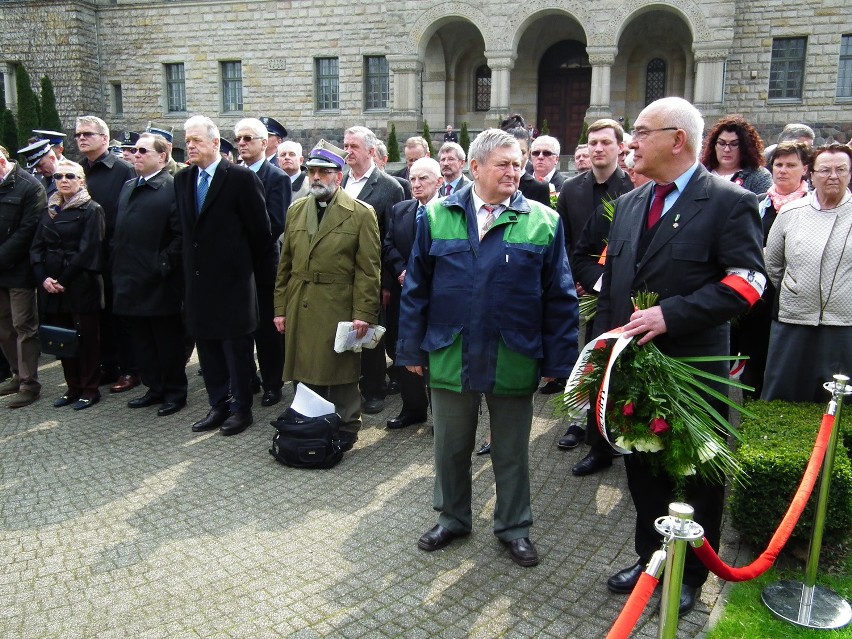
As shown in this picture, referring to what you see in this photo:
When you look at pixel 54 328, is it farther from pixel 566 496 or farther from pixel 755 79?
pixel 755 79

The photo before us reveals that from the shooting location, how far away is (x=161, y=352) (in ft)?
21.9

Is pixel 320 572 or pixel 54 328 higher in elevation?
pixel 54 328

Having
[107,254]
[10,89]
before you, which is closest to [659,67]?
[107,254]

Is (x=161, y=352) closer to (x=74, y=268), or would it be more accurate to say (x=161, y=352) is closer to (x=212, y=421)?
(x=212, y=421)

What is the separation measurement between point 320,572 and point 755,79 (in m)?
23.6

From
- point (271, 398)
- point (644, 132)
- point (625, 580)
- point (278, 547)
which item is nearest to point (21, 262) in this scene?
point (271, 398)

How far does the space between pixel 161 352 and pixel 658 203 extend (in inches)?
193

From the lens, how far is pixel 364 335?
5562 millimetres

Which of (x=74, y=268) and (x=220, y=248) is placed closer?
(x=220, y=248)

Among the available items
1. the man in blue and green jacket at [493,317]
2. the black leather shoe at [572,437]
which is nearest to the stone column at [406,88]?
the black leather shoe at [572,437]

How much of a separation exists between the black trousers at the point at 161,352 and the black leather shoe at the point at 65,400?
0.79m

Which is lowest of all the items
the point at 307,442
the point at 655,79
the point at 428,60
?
the point at 307,442

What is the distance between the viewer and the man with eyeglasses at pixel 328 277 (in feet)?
18.2

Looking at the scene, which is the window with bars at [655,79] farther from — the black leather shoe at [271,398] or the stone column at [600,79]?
the black leather shoe at [271,398]
